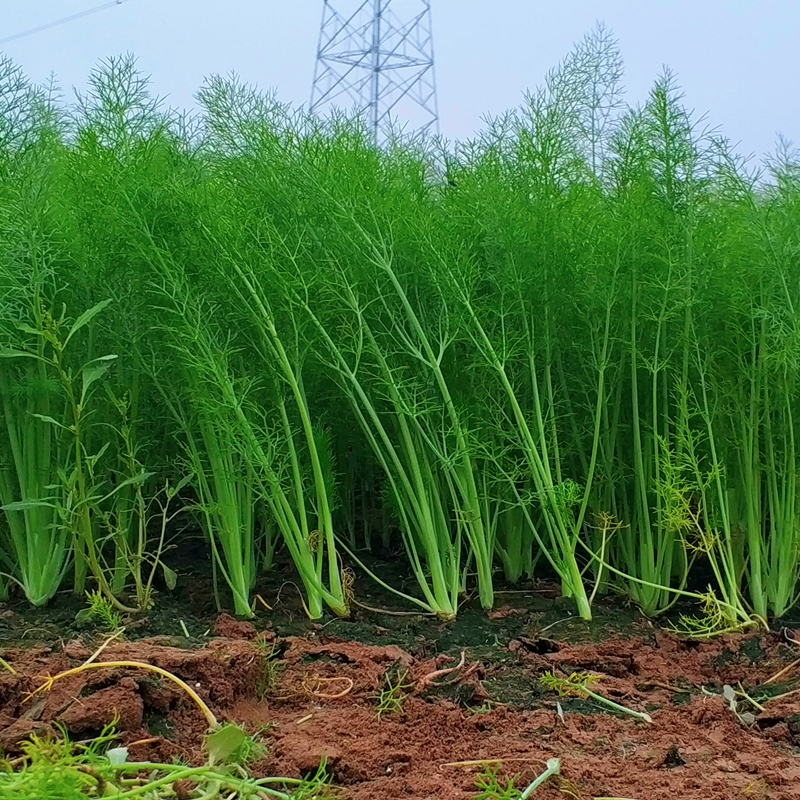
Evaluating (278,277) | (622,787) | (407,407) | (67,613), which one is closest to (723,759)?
(622,787)

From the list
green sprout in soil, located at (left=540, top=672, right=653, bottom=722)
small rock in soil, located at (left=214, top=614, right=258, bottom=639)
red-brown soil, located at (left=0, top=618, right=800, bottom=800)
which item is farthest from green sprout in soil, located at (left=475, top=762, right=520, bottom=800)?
small rock in soil, located at (left=214, top=614, right=258, bottom=639)

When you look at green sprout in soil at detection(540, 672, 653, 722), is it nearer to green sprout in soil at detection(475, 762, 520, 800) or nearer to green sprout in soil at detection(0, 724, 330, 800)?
green sprout in soil at detection(475, 762, 520, 800)

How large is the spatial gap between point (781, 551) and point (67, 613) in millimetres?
1782

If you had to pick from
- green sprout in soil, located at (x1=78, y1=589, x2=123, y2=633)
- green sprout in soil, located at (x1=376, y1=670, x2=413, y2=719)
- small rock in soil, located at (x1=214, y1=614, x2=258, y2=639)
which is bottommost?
green sprout in soil, located at (x1=376, y1=670, x2=413, y2=719)

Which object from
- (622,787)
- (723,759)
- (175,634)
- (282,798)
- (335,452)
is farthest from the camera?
(335,452)

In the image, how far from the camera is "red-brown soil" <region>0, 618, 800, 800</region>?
1065 mm

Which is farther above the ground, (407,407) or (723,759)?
(407,407)

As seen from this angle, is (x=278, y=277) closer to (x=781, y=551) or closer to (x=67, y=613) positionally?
(x=67, y=613)

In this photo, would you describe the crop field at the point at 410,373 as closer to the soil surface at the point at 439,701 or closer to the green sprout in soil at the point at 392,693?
the soil surface at the point at 439,701

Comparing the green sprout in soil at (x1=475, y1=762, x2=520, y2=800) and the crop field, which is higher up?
the crop field

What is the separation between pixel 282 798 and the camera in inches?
37.2

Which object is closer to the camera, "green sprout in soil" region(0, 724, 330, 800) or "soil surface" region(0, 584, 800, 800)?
"green sprout in soil" region(0, 724, 330, 800)

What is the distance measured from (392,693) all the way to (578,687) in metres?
0.34

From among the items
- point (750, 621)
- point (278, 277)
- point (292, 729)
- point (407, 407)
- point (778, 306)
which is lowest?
point (750, 621)
